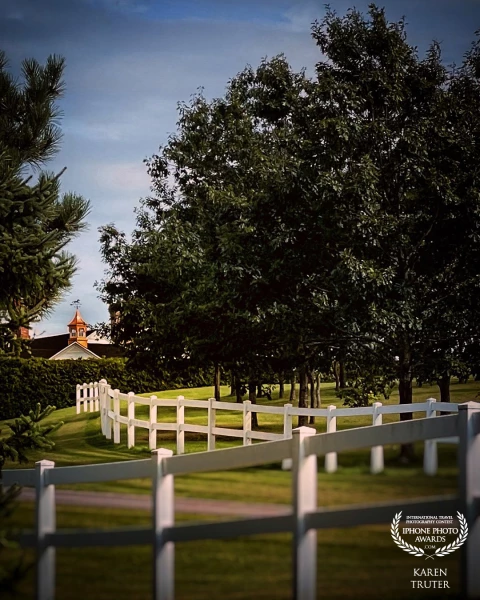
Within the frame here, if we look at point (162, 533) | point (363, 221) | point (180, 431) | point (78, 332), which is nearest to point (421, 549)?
point (162, 533)

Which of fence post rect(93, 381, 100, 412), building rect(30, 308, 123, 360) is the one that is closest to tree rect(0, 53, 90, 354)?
fence post rect(93, 381, 100, 412)

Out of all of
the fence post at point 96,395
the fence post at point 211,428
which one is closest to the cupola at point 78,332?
the fence post at point 96,395

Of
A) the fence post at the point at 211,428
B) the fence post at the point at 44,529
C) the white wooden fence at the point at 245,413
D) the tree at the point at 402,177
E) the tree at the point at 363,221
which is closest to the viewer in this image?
the fence post at the point at 44,529

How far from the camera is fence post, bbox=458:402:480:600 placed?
3730 mm

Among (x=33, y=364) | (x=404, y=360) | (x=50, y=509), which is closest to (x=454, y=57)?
(x=404, y=360)

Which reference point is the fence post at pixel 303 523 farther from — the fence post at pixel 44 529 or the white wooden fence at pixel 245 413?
the white wooden fence at pixel 245 413

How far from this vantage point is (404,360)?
52.7 ft

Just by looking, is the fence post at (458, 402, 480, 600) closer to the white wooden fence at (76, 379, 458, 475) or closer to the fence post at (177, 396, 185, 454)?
the white wooden fence at (76, 379, 458, 475)

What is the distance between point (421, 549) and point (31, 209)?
5.25 m

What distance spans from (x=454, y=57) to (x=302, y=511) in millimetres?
15216

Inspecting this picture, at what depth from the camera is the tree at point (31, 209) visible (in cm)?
781

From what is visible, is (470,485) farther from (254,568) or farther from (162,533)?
(162,533)

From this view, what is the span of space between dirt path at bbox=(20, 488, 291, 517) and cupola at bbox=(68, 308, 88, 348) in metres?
54.2

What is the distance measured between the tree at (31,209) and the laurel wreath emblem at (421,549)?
185 inches
